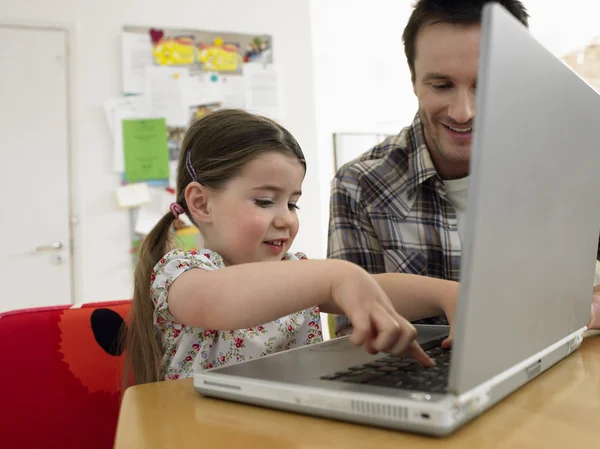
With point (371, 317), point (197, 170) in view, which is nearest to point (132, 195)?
point (197, 170)

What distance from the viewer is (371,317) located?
518mm

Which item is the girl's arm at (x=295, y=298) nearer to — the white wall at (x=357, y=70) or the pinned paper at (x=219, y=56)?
the pinned paper at (x=219, y=56)

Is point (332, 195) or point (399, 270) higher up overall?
point (332, 195)

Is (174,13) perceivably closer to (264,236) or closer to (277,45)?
(277,45)

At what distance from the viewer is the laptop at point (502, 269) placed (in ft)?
1.18

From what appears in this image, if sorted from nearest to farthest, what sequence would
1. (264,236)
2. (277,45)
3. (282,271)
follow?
1. (282,271)
2. (264,236)
3. (277,45)

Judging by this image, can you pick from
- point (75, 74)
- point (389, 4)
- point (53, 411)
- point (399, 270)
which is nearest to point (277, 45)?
point (75, 74)

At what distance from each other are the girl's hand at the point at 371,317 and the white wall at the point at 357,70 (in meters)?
3.06

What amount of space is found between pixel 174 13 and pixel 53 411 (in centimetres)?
238

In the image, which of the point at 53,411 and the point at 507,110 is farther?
the point at 53,411

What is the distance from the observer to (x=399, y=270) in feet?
3.86

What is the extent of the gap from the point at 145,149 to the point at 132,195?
0.24m

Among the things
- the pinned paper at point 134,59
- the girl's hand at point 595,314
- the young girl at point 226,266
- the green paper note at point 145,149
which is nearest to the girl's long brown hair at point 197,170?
the young girl at point 226,266

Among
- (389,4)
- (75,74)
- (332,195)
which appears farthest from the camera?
(389,4)
